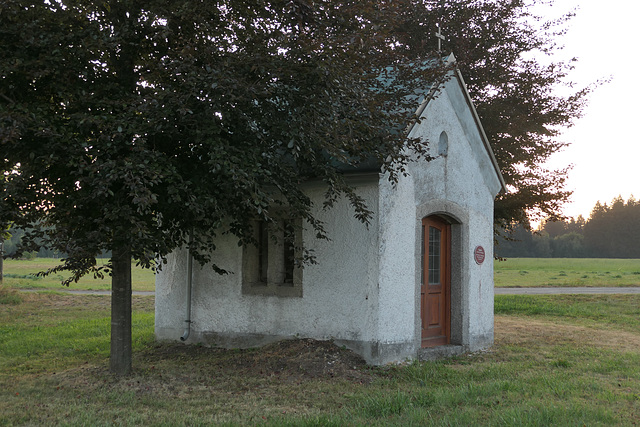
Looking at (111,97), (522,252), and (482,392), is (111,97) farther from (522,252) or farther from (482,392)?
(522,252)

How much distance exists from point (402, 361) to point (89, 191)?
550 cm

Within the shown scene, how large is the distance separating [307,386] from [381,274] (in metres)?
2.32

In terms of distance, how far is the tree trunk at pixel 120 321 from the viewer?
8266 mm

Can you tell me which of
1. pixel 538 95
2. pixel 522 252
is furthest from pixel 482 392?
pixel 522 252

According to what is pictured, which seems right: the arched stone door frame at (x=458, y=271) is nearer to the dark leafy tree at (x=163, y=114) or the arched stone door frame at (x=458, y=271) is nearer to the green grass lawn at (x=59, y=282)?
the dark leafy tree at (x=163, y=114)

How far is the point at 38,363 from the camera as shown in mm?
9539

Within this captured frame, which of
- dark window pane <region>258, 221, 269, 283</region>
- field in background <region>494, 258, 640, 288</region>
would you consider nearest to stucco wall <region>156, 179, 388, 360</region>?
dark window pane <region>258, 221, 269, 283</region>

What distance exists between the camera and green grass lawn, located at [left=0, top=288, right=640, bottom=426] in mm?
6133

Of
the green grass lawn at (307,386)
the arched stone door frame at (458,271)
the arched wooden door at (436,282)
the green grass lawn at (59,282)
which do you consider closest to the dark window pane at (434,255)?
the arched wooden door at (436,282)

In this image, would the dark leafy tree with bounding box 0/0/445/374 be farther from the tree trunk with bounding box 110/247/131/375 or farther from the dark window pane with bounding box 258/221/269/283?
the dark window pane with bounding box 258/221/269/283

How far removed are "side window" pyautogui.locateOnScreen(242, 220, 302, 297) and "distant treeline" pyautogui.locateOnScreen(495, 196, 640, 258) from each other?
70506 mm

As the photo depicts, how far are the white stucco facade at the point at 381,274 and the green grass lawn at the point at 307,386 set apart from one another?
1.68ft

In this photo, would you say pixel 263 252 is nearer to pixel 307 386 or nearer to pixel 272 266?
pixel 272 266

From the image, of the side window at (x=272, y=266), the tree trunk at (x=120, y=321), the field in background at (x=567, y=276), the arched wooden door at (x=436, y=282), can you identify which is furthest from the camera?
the field in background at (x=567, y=276)
